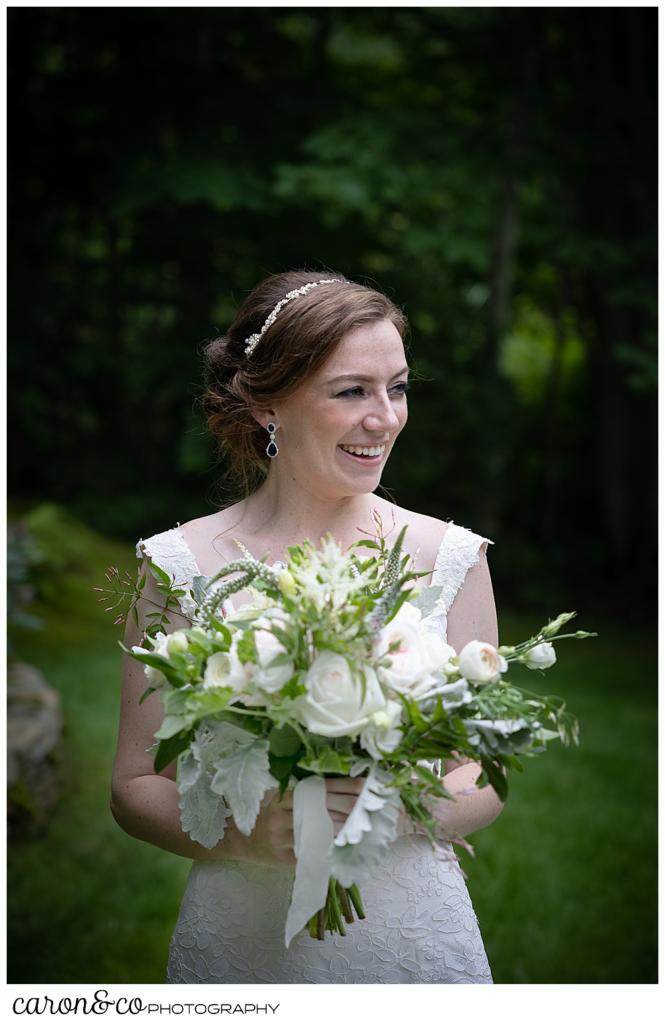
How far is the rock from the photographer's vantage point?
5.43m

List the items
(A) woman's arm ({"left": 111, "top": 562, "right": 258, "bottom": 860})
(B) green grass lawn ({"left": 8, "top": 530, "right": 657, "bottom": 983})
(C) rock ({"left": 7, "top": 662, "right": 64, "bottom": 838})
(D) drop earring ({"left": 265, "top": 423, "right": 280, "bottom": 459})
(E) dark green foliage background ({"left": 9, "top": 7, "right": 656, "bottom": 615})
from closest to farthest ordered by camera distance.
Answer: (A) woman's arm ({"left": 111, "top": 562, "right": 258, "bottom": 860}), (D) drop earring ({"left": 265, "top": 423, "right": 280, "bottom": 459}), (B) green grass lawn ({"left": 8, "top": 530, "right": 657, "bottom": 983}), (C) rock ({"left": 7, "top": 662, "right": 64, "bottom": 838}), (E) dark green foliage background ({"left": 9, "top": 7, "right": 656, "bottom": 615})

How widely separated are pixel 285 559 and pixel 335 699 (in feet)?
2.95

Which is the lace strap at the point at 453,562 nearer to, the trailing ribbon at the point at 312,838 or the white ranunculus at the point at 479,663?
the white ranunculus at the point at 479,663

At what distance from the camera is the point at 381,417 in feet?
7.86

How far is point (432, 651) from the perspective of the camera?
184cm

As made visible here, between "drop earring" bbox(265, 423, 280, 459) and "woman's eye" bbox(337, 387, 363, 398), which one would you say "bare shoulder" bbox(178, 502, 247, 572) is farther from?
"woman's eye" bbox(337, 387, 363, 398)

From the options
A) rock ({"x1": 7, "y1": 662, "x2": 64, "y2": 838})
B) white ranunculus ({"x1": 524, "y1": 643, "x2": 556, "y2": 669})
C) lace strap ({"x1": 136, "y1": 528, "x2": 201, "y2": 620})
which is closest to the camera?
white ranunculus ({"x1": 524, "y1": 643, "x2": 556, "y2": 669})

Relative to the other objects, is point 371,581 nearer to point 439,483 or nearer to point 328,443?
point 328,443

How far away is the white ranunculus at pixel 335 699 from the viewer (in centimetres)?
173

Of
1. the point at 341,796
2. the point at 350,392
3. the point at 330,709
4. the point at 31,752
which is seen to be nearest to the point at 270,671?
the point at 330,709

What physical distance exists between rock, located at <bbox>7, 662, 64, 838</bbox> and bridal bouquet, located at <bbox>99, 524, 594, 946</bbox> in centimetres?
376

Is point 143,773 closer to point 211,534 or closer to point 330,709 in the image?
point 211,534

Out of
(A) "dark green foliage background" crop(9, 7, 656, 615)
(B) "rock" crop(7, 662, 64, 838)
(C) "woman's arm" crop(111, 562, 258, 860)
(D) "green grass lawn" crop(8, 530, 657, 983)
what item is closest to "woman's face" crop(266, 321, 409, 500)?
(C) "woman's arm" crop(111, 562, 258, 860)

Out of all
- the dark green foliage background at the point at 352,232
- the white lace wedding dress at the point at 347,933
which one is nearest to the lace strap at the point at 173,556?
the white lace wedding dress at the point at 347,933
